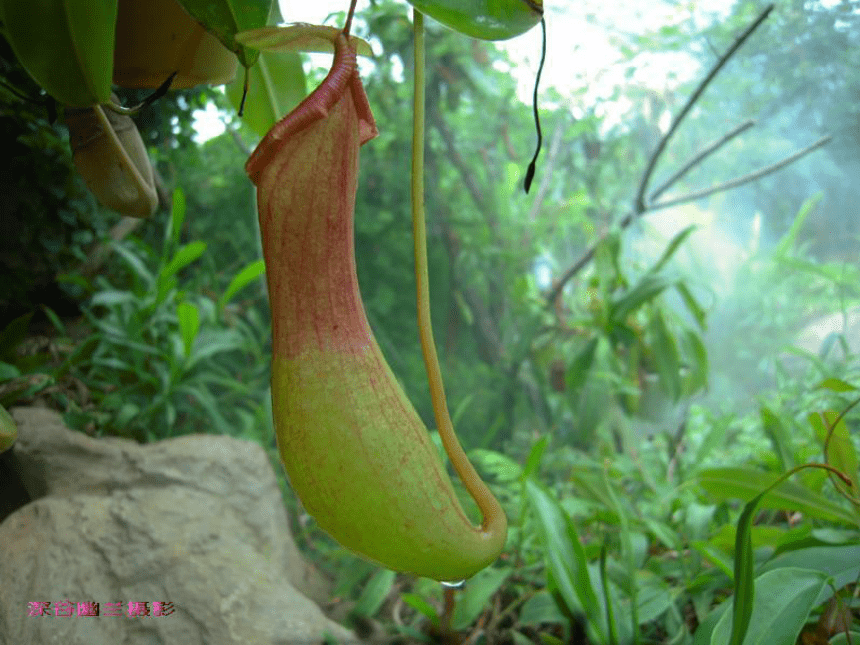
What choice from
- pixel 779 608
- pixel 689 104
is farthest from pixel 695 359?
pixel 779 608

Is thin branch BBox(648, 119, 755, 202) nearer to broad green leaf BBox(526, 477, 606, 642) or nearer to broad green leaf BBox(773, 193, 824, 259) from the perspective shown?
broad green leaf BBox(773, 193, 824, 259)

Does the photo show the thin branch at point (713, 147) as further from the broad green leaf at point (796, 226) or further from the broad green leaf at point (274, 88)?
the broad green leaf at point (274, 88)

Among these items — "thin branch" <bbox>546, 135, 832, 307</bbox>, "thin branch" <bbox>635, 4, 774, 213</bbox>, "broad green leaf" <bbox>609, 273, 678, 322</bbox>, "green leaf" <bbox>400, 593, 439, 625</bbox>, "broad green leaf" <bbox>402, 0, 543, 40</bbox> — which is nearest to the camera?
"broad green leaf" <bbox>402, 0, 543, 40</bbox>

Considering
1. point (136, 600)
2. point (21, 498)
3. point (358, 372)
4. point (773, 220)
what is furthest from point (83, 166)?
point (773, 220)

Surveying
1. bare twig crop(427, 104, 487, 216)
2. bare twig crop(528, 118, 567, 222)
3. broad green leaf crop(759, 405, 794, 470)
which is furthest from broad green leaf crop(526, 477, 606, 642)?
bare twig crop(528, 118, 567, 222)

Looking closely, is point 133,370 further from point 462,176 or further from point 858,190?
point 858,190

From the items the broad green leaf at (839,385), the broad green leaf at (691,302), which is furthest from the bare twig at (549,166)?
the broad green leaf at (839,385)
